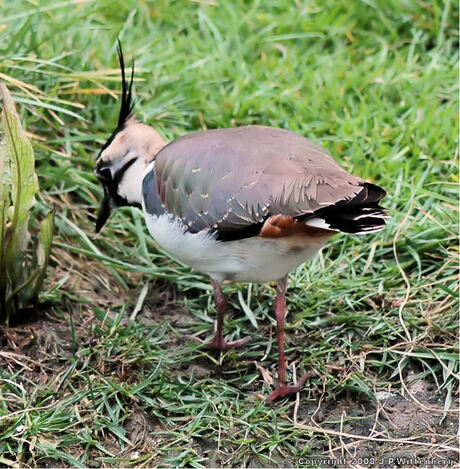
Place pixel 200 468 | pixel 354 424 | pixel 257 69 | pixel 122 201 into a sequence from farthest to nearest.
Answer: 1. pixel 257 69
2. pixel 122 201
3. pixel 354 424
4. pixel 200 468

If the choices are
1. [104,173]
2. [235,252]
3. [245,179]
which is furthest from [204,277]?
[245,179]

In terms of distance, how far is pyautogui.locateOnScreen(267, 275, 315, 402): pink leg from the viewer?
3.79 meters

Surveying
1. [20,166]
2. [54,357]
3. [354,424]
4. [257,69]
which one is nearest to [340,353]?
[354,424]

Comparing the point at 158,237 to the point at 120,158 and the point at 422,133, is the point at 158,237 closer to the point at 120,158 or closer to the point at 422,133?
the point at 120,158

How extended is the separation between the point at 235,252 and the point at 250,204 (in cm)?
25

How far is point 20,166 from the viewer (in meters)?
3.75

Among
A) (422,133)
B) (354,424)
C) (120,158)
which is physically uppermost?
(120,158)

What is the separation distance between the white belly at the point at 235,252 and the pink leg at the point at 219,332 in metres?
0.09

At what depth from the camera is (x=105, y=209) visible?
438 cm

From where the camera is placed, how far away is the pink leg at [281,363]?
12.4 ft

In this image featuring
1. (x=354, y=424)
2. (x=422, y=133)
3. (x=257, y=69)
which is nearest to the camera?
(x=354, y=424)

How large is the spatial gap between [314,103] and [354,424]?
2402 mm

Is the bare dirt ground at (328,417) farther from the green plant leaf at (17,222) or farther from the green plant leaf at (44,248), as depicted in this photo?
the green plant leaf at (44,248)

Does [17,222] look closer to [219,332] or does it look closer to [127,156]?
[127,156]
